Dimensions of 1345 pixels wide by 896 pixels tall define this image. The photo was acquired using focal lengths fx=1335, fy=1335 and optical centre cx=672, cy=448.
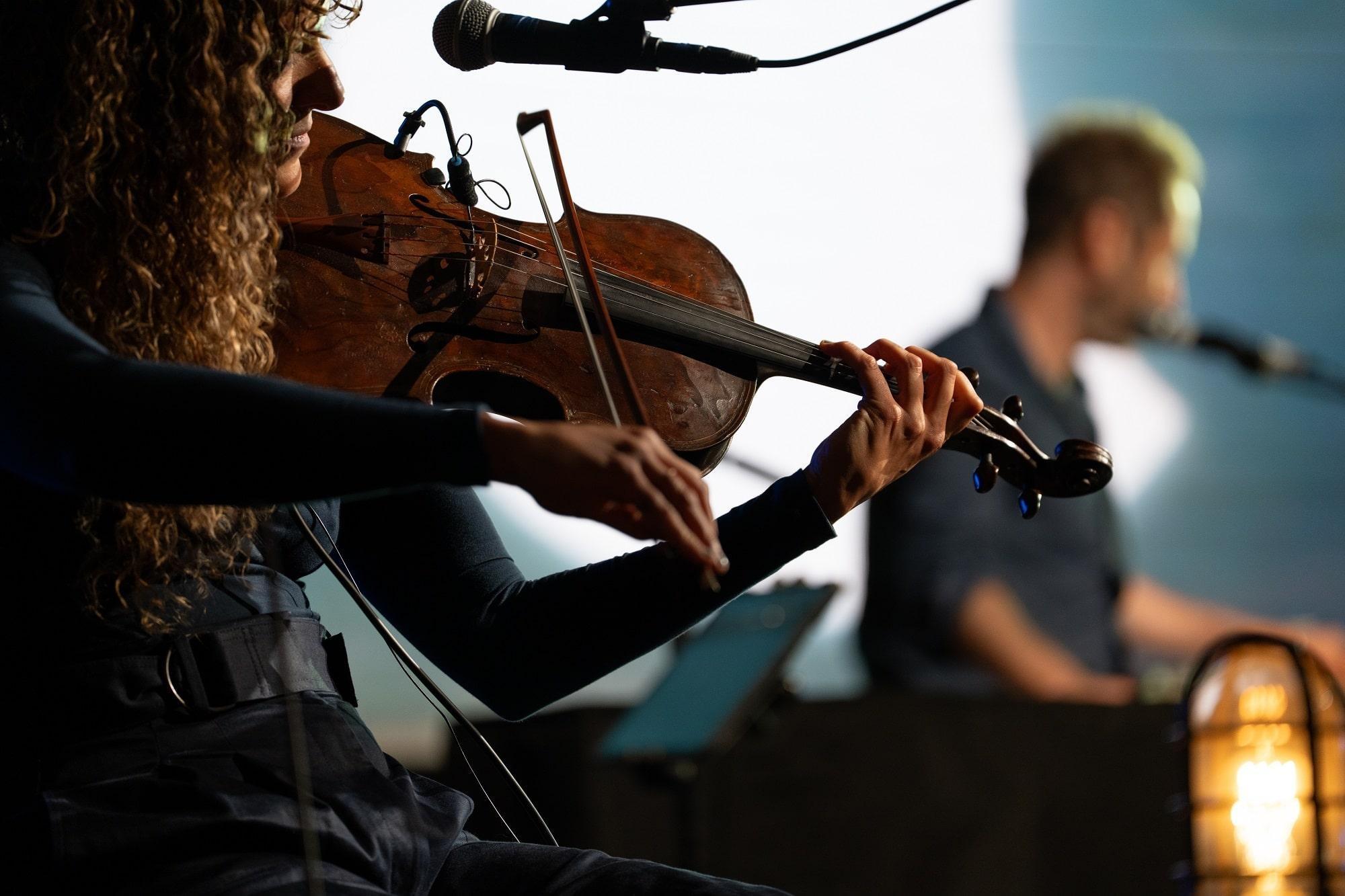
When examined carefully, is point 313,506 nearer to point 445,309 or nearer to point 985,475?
point 445,309

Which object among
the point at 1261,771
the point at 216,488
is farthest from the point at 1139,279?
the point at 216,488

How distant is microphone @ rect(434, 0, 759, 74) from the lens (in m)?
1.08

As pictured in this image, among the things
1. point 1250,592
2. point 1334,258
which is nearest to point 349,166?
point 1250,592

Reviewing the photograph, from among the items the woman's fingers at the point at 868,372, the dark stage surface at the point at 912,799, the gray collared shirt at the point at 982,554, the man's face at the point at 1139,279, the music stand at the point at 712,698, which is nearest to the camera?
the woman's fingers at the point at 868,372

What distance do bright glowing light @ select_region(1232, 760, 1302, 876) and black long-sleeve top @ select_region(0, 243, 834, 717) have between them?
0.92 meters

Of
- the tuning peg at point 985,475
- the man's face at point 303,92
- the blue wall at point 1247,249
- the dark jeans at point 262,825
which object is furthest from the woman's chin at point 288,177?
the blue wall at point 1247,249

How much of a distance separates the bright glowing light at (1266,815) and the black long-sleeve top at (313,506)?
92cm

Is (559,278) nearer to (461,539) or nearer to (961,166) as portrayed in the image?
(461,539)

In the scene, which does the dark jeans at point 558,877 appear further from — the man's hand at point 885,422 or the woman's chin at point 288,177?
the woman's chin at point 288,177

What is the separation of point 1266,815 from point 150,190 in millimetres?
1452

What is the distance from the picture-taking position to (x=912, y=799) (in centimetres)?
266

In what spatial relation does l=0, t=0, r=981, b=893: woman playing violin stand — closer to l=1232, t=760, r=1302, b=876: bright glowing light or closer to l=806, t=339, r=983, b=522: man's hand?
l=806, t=339, r=983, b=522: man's hand

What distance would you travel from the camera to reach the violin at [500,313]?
1039 millimetres

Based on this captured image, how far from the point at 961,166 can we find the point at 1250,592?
1.42 m
